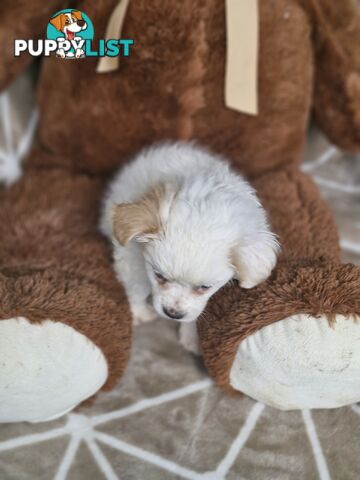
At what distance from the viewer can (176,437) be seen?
4.31 feet

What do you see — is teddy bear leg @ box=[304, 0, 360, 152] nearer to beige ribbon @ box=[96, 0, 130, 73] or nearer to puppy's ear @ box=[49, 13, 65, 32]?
beige ribbon @ box=[96, 0, 130, 73]

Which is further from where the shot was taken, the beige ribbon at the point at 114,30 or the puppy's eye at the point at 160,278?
the beige ribbon at the point at 114,30

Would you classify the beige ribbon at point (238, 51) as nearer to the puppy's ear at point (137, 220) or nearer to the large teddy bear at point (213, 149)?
the large teddy bear at point (213, 149)

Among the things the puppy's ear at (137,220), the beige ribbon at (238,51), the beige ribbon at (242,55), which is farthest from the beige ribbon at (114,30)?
the puppy's ear at (137,220)

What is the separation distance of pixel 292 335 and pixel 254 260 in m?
0.21

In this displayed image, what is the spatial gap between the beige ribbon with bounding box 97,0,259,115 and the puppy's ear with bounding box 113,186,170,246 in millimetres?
526

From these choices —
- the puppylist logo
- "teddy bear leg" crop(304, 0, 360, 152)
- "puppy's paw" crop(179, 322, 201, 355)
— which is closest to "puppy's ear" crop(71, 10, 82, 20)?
the puppylist logo

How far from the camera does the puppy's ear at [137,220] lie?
120cm

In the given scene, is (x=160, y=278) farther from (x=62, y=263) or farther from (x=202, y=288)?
(x=62, y=263)

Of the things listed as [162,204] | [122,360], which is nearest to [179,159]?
[162,204]

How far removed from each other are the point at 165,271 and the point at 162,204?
0.15 m

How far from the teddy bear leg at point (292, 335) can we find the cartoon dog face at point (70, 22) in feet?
2.84

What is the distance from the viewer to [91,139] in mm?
1697

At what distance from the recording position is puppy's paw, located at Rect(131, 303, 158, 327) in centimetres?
157
